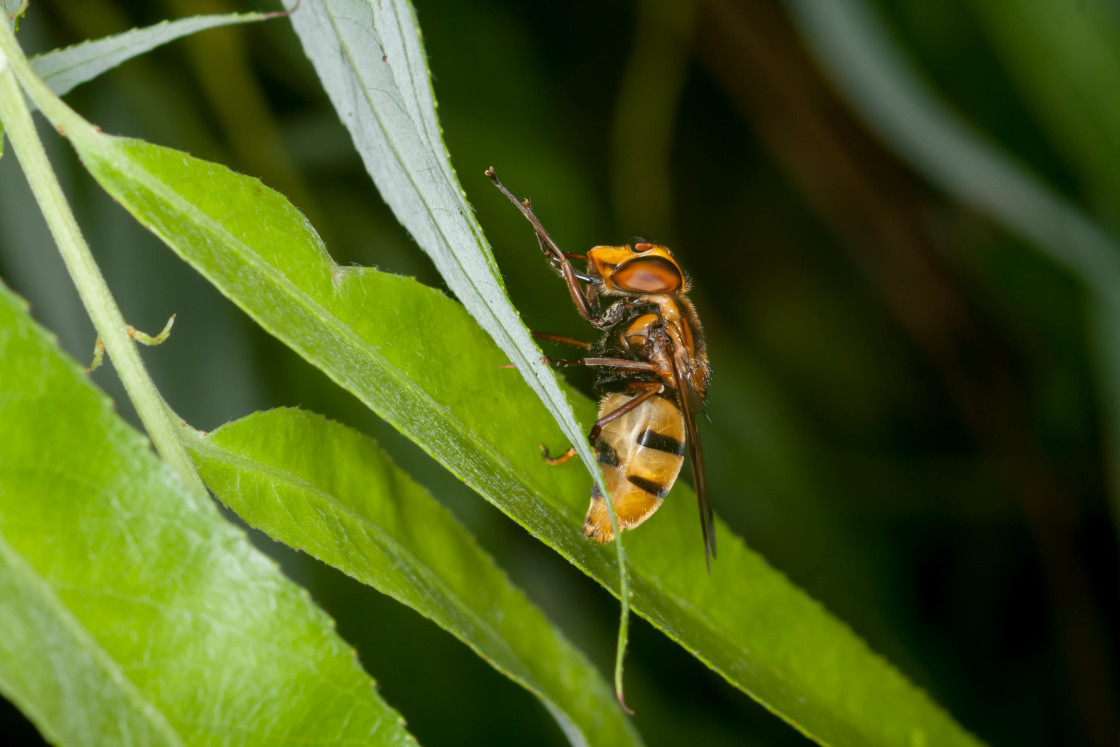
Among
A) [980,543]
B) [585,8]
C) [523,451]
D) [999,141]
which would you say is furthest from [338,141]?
[980,543]

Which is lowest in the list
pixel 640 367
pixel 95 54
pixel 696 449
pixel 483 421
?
pixel 696 449

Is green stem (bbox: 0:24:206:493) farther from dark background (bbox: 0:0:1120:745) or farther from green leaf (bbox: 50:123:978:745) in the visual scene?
dark background (bbox: 0:0:1120:745)

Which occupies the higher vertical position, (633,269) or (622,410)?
(633,269)

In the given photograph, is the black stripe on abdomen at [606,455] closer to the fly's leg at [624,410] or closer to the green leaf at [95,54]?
the fly's leg at [624,410]

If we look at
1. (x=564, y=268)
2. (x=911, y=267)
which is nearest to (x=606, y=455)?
(x=564, y=268)

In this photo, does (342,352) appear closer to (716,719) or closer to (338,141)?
(338,141)

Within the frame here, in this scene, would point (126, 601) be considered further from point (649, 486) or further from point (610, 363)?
point (610, 363)

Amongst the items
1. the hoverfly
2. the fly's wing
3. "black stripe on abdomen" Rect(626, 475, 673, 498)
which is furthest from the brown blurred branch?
"black stripe on abdomen" Rect(626, 475, 673, 498)
